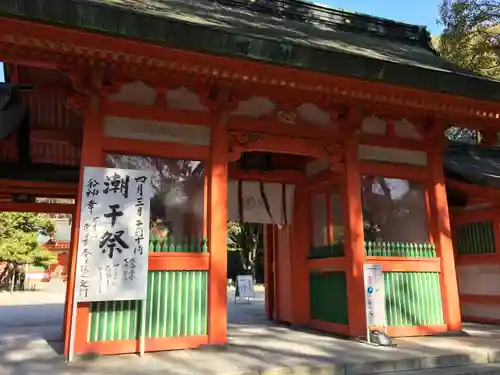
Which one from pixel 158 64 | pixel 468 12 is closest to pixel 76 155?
pixel 158 64

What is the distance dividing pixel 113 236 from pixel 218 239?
1.31 metres

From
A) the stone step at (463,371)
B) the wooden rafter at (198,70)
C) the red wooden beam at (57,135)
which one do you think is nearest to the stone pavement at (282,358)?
the stone step at (463,371)

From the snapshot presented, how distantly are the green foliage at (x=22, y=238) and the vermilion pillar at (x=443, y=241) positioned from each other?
18507 millimetres

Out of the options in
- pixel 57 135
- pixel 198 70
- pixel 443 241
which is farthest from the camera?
pixel 57 135

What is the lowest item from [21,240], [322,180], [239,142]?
[322,180]

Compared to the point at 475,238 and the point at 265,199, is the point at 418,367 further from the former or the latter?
Result: the point at 475,238

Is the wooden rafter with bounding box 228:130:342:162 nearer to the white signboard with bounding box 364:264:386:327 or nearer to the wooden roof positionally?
the wooden roof

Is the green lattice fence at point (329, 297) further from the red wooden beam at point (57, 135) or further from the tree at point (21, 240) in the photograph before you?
the tree at point (21, 240)

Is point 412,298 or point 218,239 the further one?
point 412,298

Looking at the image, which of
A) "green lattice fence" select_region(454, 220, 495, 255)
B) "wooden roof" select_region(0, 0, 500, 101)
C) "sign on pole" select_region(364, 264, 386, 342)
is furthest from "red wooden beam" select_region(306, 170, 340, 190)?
"green lattice fence" select_region(454, 220, 495, 255)

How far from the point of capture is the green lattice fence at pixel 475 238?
7505 millimetres

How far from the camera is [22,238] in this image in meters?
19.5

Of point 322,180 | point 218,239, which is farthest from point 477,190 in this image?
point 218,239

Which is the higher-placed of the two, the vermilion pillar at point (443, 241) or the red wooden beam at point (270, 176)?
the red wooden beam at point (270, 176)
